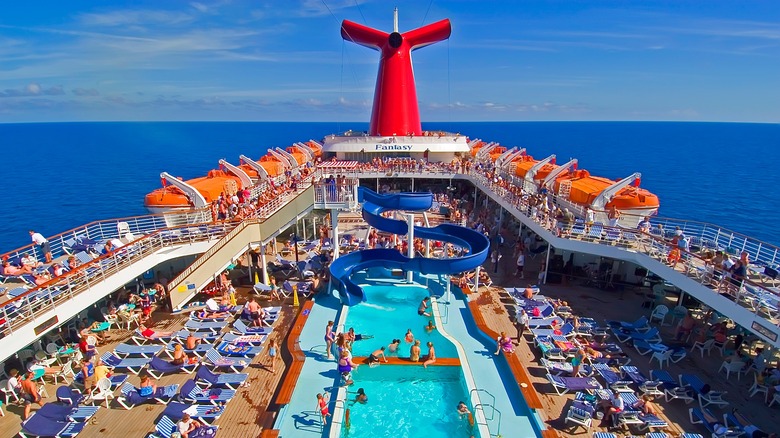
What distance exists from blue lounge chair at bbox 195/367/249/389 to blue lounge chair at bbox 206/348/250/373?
1.25ft

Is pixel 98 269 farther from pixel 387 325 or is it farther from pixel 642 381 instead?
pixel 642 381

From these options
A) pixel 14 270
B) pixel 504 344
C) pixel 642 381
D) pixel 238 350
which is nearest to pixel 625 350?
pixel 642 381

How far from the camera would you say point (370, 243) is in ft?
54.3

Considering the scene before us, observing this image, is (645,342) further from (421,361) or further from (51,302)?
(51,302)

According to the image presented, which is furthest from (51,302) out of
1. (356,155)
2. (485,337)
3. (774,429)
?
(356,155)

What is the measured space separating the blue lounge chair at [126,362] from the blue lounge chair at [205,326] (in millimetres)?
1443

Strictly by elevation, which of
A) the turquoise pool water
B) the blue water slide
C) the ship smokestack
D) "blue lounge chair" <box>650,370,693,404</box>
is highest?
the ship smokestack

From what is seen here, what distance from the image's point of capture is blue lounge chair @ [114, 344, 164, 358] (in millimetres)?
9672

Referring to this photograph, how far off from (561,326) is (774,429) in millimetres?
4352

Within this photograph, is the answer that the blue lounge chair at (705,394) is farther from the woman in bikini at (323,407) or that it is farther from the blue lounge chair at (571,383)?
the woman in bikini at (323,407)

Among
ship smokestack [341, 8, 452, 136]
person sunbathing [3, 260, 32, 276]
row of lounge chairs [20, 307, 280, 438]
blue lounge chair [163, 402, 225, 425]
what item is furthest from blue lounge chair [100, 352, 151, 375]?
ship smokestack [341, 8, 452, 136]

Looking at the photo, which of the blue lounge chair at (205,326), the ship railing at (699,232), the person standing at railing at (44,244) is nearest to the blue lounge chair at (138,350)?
the blue lounge chair at (205,326)

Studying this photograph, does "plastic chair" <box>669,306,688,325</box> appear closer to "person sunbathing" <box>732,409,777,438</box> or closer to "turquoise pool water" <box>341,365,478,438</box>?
"person sunbathing" <box>732,409,777,438</box>

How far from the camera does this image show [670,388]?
342 inches
